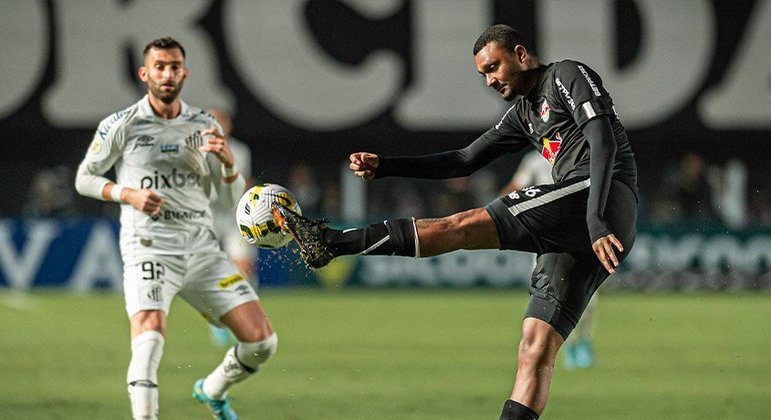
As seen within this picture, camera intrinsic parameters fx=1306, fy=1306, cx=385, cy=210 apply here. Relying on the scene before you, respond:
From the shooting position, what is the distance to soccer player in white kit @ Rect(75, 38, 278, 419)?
8.49 m

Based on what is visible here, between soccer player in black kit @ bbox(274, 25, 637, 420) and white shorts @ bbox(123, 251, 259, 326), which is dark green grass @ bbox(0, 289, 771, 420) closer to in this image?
white shorts @ bbox(123, 251, 259, 326)

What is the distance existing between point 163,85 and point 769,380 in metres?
6.48

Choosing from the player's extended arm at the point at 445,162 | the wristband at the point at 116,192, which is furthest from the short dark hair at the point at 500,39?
the wristband at the point at 116,192

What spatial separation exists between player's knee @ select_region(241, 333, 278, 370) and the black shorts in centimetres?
223

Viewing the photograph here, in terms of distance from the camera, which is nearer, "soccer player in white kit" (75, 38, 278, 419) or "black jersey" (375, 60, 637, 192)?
"black jersey" (375, 60, 637, 192)

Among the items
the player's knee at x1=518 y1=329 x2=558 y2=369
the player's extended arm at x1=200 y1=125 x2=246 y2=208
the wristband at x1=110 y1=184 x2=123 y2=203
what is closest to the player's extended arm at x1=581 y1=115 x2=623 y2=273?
the player's knee at x1=518 y1=329 x2=558 y2=369

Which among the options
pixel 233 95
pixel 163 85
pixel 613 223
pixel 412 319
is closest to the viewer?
pixel 613 223

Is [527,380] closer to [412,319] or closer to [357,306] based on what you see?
[412,319]

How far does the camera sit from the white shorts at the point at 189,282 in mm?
8359

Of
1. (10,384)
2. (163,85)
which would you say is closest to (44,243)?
(10,384)

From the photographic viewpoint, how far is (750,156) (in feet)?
84.6

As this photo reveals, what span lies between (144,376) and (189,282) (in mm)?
1034

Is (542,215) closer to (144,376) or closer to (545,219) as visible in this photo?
(545,219)

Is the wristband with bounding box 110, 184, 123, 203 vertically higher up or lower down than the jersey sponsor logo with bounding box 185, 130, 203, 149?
lower down
